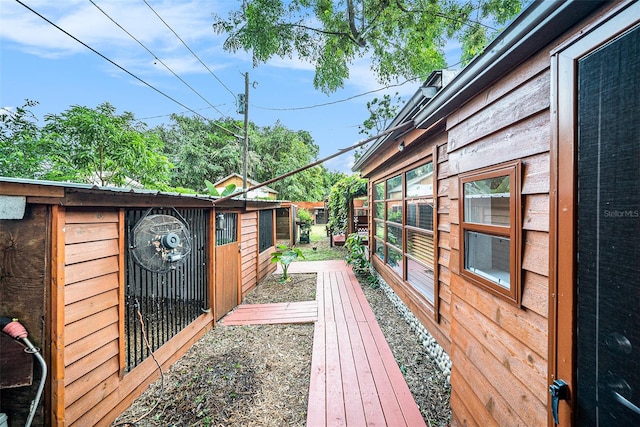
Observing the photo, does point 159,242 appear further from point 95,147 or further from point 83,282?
point 95,147

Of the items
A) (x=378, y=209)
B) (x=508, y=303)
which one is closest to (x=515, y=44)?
(x=508, y=303)

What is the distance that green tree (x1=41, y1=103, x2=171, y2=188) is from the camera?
6.68 metres

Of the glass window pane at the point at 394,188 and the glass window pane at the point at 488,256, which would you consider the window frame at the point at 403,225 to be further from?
the glass window pane at the point at 488,256

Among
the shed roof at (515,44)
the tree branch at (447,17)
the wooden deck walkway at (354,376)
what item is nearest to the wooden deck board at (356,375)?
the wooden deck walkway at (354,376)

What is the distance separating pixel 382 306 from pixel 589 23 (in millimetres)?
4501

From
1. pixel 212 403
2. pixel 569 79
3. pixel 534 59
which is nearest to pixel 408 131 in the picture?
pixel 534 59

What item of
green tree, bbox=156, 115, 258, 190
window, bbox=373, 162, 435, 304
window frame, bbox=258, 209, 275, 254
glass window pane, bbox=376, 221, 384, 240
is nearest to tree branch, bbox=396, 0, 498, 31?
window, bbox=373, 162, 435, 304

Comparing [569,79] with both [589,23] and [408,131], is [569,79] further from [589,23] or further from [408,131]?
[408,131]

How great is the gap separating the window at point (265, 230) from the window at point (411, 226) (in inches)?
119

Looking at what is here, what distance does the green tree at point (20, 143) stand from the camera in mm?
5828

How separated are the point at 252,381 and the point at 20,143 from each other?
8.00m

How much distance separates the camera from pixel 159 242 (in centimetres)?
285

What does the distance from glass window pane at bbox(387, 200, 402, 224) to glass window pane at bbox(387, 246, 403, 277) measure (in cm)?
61

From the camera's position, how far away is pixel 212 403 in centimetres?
249
